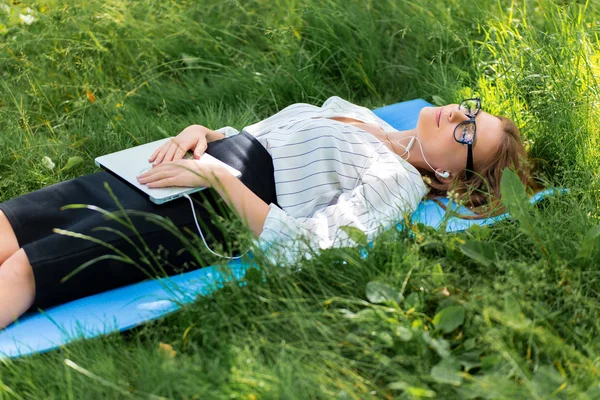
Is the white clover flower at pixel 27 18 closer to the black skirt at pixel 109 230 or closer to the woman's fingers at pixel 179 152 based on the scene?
the black skirt at pixel 109 230

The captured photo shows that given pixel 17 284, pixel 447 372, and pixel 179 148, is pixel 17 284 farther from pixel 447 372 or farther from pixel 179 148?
pixel 447 372

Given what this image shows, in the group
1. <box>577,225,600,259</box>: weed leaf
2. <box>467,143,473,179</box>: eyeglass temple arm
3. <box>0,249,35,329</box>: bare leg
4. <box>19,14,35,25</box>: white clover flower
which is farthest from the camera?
<box>19,14,35,25</box>: white clover flower

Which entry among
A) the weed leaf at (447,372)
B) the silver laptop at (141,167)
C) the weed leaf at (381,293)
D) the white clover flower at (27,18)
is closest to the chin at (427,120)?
the silver laptop at (141,167)

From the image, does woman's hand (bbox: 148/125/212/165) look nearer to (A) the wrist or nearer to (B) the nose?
(A) the wrist

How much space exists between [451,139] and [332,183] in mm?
626

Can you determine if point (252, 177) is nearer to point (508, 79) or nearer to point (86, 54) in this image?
point (508, 79)

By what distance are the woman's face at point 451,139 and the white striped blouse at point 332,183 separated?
175 millimetres

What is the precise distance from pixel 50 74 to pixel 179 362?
293cm

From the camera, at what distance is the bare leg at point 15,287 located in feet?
8.54

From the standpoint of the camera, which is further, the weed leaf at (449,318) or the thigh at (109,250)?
the thigh at (109,250)

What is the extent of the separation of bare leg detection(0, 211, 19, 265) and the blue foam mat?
32cm

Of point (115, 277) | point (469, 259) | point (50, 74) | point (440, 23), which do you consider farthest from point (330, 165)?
point (50, 74)

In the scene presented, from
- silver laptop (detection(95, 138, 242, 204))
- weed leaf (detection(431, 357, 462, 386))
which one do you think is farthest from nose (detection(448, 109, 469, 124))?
weed leaf (detection(431, 357, 462, 386))

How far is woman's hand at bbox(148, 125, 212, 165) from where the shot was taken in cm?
312
